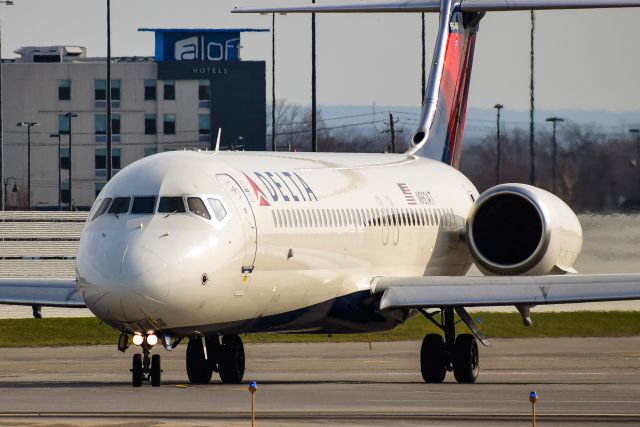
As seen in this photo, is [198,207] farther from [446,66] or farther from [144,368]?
[446,66]

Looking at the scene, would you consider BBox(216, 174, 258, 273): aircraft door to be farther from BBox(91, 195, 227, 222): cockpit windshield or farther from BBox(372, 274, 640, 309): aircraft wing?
BBox(372, 274, 640, 309): aircraft wing

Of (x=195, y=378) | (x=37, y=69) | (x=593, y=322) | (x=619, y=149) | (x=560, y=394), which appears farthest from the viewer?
(x=37, y=69)

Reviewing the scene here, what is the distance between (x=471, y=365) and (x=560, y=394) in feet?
16.4

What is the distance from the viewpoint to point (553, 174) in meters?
43.8

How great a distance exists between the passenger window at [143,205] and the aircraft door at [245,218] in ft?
4.79

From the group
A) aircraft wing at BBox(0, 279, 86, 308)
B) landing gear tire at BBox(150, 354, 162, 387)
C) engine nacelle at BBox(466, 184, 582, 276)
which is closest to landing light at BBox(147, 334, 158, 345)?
landing gear tire at BBox(150, 354, 162, 387)

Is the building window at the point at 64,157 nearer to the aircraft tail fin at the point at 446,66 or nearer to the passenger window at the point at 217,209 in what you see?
the aircraft tail fin at the point at 446,66

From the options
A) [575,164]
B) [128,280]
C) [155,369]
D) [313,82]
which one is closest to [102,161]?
[313,82]

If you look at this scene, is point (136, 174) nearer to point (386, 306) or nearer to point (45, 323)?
point (386, 306)

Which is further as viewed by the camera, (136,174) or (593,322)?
(593,322)

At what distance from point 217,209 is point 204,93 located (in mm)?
98785

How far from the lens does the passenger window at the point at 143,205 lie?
26.4m

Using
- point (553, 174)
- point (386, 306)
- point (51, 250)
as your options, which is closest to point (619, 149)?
point (553, 174)

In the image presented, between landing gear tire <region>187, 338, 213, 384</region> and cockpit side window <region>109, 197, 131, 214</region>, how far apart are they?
14.8ft
